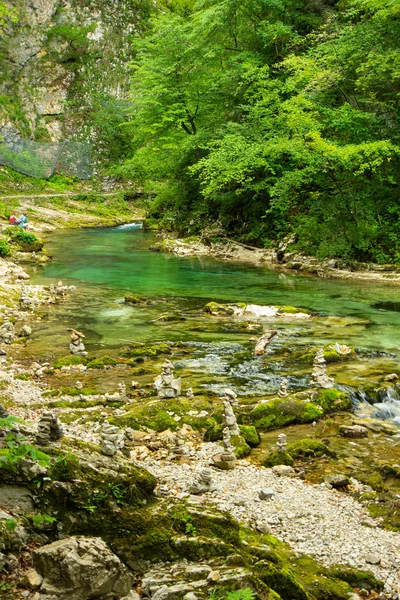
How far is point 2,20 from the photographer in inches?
479

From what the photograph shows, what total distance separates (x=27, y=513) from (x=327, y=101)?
82.4 ft

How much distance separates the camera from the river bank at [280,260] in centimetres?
2198

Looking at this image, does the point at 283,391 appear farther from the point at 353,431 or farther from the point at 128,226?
the point at 128,226

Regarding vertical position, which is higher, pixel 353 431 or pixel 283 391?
pixel 283 391

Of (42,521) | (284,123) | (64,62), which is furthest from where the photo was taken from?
(64,62)

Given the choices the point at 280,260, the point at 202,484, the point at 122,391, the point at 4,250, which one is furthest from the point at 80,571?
the point at 4,250

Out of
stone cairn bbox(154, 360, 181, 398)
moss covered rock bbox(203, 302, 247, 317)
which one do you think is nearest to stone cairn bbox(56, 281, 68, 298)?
moss covered rock bbox(203, 302, 247, 317)

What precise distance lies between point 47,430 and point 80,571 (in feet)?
4.47

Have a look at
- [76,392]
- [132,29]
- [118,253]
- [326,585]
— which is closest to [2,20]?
[76,392]

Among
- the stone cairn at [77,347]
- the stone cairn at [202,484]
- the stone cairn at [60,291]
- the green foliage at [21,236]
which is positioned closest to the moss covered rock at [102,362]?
the stone cairn at [77,347]

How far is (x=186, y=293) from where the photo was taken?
1980 centimetres

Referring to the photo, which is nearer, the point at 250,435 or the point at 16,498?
the point at 16,498

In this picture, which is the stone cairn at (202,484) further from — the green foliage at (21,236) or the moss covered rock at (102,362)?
the green foliage at (21,236)

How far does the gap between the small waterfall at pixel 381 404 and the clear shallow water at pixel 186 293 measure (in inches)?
117
